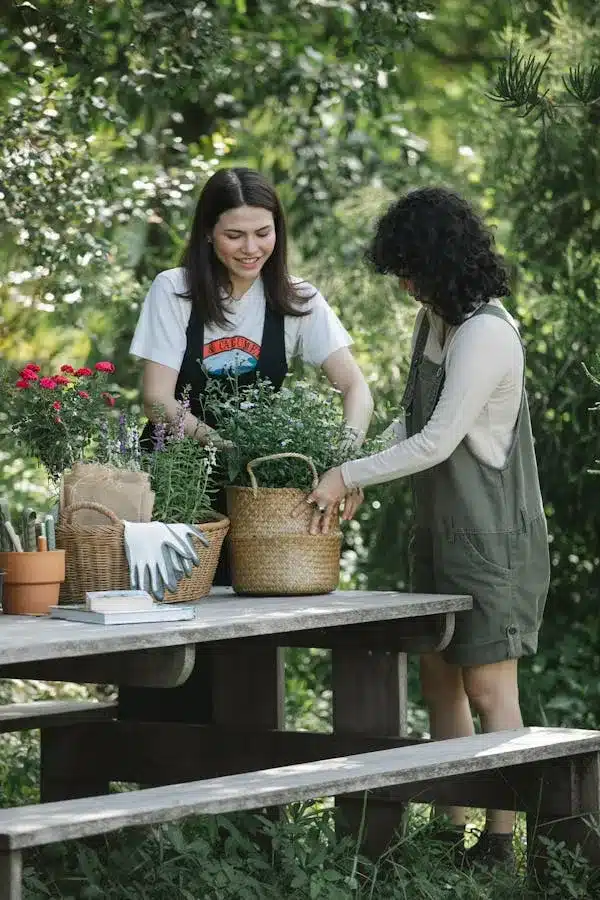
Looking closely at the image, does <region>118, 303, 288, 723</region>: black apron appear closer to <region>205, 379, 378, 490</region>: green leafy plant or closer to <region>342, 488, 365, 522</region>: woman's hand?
<region>205, 379, 378, 490</region>: green leafy plant

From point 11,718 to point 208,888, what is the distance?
154 cm

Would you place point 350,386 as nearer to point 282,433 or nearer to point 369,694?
→ point 282,433

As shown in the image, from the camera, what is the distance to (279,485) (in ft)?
13.5

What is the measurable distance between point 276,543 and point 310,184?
4892mm

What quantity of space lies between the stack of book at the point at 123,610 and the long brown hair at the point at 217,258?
99 centimetres

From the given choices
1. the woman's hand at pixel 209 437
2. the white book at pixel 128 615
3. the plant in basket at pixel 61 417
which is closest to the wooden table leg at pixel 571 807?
the white book at pixel 128 615

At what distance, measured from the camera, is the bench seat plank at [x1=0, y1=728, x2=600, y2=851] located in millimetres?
3043

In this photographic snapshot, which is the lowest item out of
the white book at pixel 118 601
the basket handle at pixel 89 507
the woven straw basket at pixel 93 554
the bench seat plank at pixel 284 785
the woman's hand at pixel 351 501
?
the bench seat plank at pixel 284 785

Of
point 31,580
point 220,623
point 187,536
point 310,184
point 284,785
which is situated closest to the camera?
point 284,785

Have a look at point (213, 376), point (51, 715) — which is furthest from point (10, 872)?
point (51, 715)

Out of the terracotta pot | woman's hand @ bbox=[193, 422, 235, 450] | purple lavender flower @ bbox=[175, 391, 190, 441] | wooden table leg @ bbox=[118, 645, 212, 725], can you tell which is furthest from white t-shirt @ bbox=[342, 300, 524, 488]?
wooden table leg @ bbox=[118, 645, 212, 725]

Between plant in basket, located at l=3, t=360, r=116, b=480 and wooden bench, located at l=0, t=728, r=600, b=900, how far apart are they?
90 centimetres

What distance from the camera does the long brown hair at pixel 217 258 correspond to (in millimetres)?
4438

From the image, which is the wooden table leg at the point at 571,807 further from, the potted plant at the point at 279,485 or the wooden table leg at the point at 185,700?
the wooden table leg at the point at 185,700
